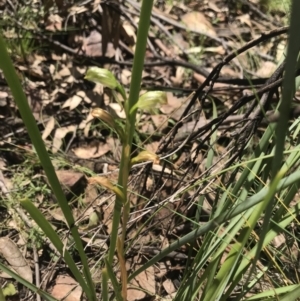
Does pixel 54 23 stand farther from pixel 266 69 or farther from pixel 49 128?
pixel 266 69

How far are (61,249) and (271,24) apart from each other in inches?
67.1

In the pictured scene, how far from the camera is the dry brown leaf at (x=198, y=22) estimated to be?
2064mm

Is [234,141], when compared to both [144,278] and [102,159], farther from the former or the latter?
[102,159]

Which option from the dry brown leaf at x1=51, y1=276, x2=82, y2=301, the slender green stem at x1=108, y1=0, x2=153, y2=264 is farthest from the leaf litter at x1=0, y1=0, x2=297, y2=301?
the slender green stem at x1=108, y1=0, x2=153, y2=264

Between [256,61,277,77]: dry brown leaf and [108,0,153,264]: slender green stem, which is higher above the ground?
[108,0,153,264]: slender green stem

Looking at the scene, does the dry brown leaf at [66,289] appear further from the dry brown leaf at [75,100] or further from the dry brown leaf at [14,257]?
the dry brown leaf at [75,100]

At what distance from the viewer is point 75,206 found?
1403mm

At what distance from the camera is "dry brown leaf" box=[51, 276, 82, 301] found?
1.20 m

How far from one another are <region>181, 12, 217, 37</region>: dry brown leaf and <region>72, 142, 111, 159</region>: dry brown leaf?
74 centimetres

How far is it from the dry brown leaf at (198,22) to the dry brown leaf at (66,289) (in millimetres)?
1220

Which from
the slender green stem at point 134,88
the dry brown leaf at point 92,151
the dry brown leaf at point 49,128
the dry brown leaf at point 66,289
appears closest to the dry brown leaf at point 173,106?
the dry brown leaf at point 92,151

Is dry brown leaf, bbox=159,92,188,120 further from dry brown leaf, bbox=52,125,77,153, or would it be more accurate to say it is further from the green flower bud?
the green flower bud

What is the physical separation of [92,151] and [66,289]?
50 centimetres

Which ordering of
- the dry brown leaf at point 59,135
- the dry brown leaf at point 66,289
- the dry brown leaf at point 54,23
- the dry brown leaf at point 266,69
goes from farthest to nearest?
the dry brown leaf at point 266,69 < the dry brown leaf at point 54,23 < the dry brown leaf at point 59,135 < the dry brown leaf at point 66,289
